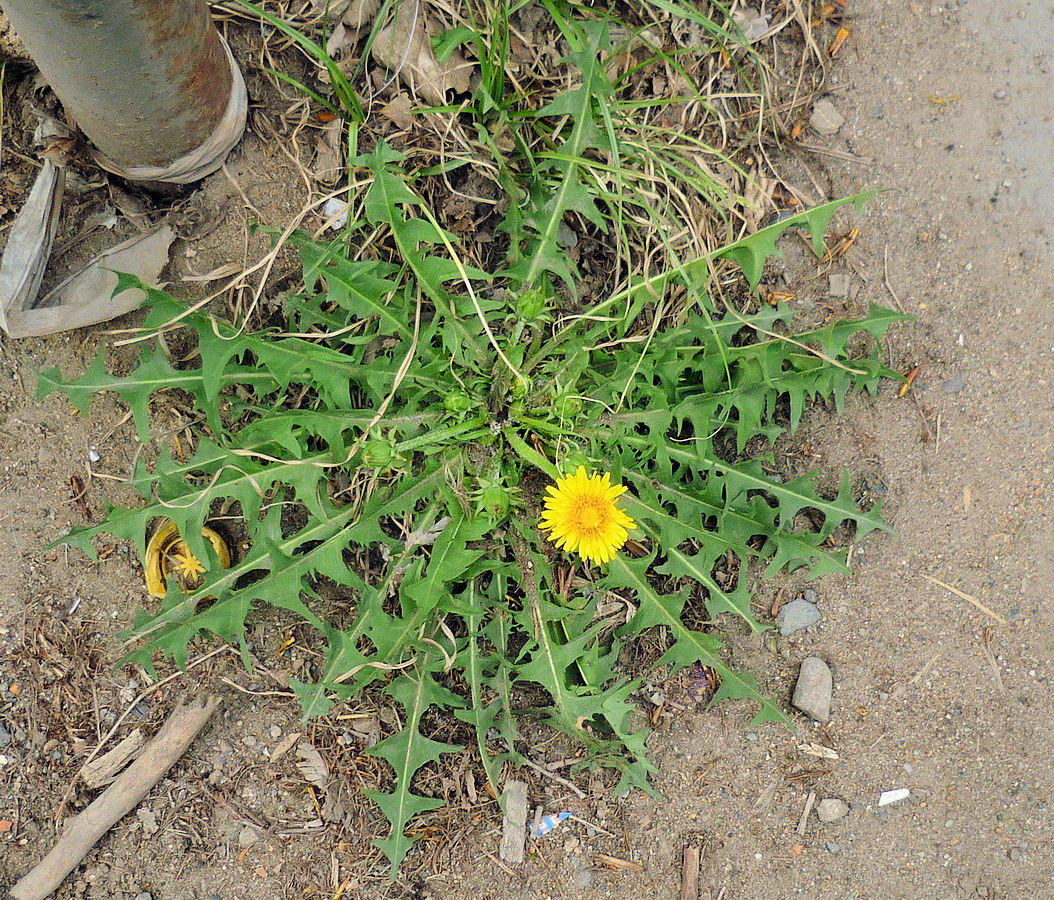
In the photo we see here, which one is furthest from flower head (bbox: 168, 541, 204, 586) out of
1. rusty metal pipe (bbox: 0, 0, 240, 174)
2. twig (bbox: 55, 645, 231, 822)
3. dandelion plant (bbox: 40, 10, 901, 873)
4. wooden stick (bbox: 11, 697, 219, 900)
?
rusty metal pipe (bbox: 0, 0, 240, 174)

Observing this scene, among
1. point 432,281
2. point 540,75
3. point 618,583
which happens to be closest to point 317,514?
point 432,281

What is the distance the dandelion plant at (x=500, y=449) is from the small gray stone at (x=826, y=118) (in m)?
0.38

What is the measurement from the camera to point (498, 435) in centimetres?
276

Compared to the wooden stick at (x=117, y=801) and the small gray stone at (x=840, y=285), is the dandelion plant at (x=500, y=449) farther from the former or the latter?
the wooden stick at (x=117, y=801)

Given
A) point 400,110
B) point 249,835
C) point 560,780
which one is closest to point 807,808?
point 560,780

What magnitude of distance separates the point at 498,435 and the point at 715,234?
109cm

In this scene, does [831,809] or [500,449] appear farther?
[831,809]

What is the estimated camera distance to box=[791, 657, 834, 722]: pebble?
294 cm

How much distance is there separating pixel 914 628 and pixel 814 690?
44 centimetres

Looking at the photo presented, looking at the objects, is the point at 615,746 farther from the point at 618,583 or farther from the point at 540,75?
the point at 540,75

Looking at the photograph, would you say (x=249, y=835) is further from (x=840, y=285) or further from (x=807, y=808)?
(x=840, y=285)

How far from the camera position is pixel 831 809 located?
117 inches

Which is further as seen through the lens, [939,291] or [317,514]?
[939,291]

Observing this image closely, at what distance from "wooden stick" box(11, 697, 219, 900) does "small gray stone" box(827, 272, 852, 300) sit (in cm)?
267
